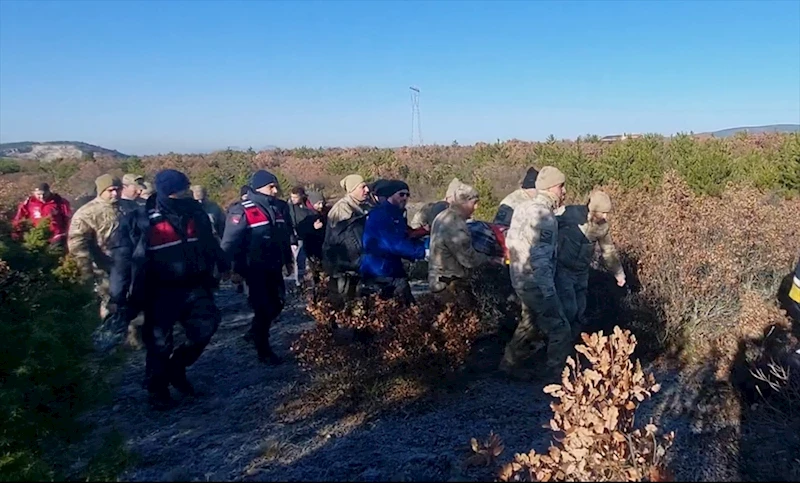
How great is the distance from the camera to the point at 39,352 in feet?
11.6

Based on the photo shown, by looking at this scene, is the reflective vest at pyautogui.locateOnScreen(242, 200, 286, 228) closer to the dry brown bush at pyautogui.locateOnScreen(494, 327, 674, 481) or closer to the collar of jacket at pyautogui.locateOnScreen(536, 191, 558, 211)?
the collar of jacket at pyautogui.locateOnScreen(536, 191, 558, 211)

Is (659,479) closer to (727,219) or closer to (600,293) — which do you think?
(600,293)

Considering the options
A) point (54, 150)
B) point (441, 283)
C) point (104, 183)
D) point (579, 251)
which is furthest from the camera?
point (54, 150)

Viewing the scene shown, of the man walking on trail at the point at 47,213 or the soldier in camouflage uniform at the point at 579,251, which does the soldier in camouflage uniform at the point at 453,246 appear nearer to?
the soldier in camouflage uniform at the point at 579,251

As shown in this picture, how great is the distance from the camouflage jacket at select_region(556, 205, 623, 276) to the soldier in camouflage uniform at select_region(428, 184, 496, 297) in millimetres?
621

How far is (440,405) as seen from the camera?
4.56 m

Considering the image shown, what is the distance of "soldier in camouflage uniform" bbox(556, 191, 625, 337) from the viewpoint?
5207mm

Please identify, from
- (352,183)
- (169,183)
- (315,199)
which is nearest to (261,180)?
(352,183)

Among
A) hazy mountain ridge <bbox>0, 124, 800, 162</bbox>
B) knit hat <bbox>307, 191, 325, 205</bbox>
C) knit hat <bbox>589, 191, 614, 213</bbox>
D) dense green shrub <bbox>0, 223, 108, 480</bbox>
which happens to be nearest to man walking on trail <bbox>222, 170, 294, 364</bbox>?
dense green shrub <bbox>0, 223, 108, 480</bbox>

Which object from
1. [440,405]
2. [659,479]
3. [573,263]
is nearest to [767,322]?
[573,263]

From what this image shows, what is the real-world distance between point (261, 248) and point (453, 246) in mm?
1561

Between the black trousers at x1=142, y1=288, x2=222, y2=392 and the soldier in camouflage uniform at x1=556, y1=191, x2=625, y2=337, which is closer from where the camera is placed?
the black trousers at x1=142, y1=288, x2=222, y2=392

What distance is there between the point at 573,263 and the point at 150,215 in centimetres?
313

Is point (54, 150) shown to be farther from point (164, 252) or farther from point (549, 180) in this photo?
point (549, 180)
